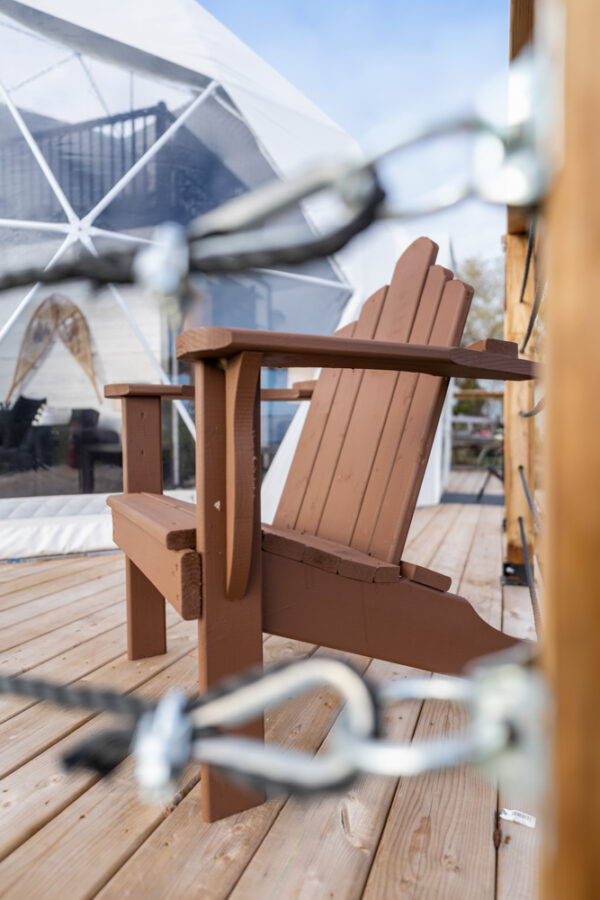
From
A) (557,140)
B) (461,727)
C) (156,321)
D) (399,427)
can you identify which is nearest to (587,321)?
(557,140)

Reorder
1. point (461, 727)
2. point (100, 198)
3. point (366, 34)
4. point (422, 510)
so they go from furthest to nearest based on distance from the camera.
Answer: point (366, 34) → point (422, 510) → point (100, 198) → point (461, 727)

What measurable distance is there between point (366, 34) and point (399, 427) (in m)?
10.4

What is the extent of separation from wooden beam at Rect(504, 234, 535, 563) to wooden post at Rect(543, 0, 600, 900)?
2.44m

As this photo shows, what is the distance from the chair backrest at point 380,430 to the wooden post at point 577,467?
3.49 feet

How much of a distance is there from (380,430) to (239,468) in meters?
0.60

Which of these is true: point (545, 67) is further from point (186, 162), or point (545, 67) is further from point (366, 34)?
point (366, 34)

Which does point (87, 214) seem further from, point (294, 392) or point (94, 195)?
point (294, 392)

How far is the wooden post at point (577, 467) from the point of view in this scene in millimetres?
237

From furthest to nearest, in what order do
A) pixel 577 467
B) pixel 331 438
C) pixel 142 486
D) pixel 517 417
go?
pixel 517 417 < pixel 142 486 < pixel 331 438 < pixel 577 467

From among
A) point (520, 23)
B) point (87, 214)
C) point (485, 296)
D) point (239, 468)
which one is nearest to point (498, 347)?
point (239, 468)

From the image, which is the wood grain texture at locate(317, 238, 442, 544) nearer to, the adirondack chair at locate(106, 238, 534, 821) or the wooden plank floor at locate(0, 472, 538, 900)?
the adirondack chair at locate(106, 238, 534, 821)

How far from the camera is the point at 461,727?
1.37 meters

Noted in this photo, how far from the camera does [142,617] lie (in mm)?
1726

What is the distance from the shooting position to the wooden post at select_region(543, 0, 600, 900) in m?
0.24
